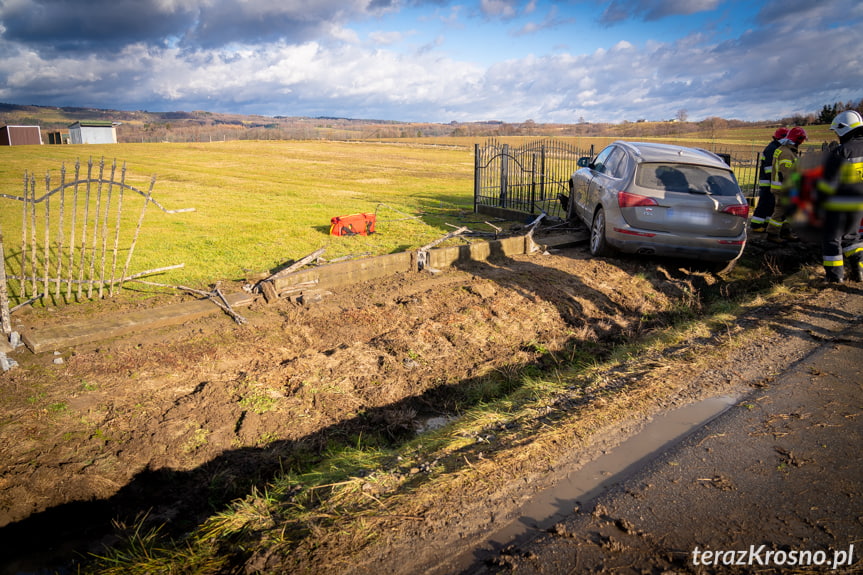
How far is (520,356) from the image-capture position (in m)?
5.98

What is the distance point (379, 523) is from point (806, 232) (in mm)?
2352

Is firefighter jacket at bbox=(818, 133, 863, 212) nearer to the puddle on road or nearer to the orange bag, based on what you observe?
the puddle on road

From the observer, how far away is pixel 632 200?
7668mm

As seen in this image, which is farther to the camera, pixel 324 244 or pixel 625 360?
pixel 324 244

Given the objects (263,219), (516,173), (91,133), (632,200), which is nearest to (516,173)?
(516,173)

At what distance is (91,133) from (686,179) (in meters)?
78.6

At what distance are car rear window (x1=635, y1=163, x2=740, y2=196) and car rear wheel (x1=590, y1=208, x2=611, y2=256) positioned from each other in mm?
967

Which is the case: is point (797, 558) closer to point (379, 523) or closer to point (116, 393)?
point (379, 523)

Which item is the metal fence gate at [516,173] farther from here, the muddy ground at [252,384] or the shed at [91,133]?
the shed at [91,133]

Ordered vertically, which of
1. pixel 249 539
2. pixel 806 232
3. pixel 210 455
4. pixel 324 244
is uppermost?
pixel 806 232

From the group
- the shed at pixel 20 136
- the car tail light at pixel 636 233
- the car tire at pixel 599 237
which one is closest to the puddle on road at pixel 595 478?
the car tail light at pixel 636 233

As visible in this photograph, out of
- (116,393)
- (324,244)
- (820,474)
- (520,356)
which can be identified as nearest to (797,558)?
(820,474)

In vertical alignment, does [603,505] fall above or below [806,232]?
below

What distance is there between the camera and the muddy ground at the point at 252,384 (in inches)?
142
